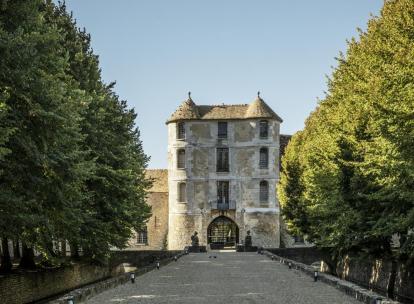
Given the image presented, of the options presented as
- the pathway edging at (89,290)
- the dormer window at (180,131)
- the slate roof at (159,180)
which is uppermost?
the dormer window at (180,131)

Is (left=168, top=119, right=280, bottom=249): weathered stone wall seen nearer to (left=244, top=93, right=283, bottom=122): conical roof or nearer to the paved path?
(left=244, top=93, right=283, bottom=122): conical roof

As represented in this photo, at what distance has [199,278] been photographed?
2491 centimetres

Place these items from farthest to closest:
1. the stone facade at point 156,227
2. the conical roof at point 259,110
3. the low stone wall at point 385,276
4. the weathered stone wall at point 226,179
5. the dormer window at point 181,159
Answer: the stone facade at point 156,227
the dormer window at point 181,159
the conical roof at point 259,110
the weathered stone wall at point 226,179
the low stone wall at point 385,276

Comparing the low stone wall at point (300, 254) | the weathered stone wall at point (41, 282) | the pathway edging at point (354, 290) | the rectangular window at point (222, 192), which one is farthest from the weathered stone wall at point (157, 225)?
the pathway edging at point (354, 290)

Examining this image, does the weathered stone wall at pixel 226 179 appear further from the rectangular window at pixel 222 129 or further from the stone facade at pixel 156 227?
the stone facade at pixel 156 227

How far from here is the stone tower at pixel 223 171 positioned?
58.7 m

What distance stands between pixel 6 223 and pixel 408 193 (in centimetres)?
991

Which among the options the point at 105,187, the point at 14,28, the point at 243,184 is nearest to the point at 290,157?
the point at 243,184

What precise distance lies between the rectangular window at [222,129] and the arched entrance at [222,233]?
746 cm

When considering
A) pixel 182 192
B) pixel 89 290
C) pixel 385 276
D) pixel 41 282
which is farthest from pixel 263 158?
pixel 89 290

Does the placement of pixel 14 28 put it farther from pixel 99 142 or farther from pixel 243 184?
pixel 243 184

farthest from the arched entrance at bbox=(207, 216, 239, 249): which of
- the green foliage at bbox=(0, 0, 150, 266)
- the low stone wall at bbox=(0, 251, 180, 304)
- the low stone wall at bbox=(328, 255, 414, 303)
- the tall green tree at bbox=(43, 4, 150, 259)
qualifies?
the green foliage at bbox=(0, 0, 150, 266)

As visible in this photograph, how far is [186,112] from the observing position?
59.9 m

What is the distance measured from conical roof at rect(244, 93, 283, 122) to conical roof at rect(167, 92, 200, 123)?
470 centimetres
